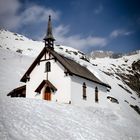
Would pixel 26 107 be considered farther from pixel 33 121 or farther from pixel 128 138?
pixel 128 138

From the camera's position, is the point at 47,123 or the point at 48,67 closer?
the point at 47,123

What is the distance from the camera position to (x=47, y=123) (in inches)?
786

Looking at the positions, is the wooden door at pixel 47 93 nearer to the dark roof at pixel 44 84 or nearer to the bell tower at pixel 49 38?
the dark roof at pixel 44 84

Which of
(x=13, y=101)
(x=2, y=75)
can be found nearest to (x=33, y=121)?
(x=13, y=101)

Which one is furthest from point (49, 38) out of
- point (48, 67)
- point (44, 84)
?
point (44, 84)

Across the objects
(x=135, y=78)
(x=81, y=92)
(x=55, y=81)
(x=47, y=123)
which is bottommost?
(x=47, y=123)

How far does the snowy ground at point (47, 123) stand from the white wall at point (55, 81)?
6.31m

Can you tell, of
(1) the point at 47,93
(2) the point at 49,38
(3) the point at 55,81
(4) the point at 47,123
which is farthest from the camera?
(2) the point at 49,38

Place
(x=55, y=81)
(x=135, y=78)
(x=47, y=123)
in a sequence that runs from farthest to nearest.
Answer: (x=135, y=78) → (x=55, y=81) → (x=47, y=123)

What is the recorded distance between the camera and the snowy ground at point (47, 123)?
656 inches

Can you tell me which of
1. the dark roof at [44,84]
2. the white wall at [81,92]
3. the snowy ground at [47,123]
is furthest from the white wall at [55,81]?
the snowy ground at [47,123]

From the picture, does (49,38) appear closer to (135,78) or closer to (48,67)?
(48,67)

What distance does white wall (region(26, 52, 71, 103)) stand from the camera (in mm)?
33812

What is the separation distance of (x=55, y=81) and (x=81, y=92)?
3.98 metres
